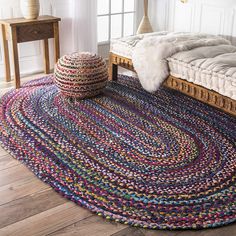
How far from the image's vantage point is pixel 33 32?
3.38 meters

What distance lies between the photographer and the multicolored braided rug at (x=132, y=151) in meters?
1.86

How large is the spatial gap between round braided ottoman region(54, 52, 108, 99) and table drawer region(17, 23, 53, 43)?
0.51m

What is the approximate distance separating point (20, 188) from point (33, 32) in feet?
5.69

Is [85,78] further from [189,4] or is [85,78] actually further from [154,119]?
[189,4]

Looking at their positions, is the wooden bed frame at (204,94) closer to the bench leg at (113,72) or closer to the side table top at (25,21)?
the bench leg at (113,72)

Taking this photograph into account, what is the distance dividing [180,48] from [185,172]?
3.60 ft

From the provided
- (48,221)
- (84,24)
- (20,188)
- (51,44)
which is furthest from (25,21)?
(48,221)

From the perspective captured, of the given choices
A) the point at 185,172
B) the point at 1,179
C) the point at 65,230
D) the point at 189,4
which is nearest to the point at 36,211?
the point at 65,230

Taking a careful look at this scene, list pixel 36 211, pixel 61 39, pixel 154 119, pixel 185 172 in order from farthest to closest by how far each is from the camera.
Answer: pixel 61 39
pixel 154 119
pixel 185 172
pixel 36 211

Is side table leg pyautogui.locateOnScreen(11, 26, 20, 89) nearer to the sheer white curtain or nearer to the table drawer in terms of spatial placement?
the table drawer

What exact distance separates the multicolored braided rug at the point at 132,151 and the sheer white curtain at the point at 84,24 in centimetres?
80

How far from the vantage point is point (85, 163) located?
2193 mm

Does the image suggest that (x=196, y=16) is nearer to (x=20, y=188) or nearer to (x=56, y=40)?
(x=56, y=40)

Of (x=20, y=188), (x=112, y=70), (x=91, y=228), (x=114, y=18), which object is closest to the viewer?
(x=91, y=228)
